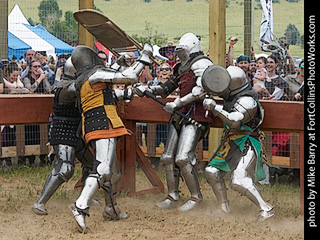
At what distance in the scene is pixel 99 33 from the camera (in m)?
7.23

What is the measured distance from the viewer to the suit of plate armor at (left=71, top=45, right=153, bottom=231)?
6.48 m

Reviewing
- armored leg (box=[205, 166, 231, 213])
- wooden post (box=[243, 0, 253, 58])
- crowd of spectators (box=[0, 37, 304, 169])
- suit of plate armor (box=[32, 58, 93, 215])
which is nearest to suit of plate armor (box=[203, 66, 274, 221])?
armored leg (box=[205, 166, 231, 213])

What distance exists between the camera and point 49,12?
12812 mm

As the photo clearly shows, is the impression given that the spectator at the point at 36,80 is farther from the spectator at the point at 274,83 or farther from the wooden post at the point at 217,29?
the spectator at the point at 274,83

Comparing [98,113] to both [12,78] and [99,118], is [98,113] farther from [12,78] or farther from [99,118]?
[12,78]

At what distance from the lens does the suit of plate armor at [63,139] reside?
23.4 feet

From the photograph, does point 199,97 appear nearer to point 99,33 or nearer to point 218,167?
point 218,167

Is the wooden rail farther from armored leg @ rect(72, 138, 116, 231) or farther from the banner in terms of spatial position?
the banner

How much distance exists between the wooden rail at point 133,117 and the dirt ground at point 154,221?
1.05 ft

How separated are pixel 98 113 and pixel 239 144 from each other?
1401 mm

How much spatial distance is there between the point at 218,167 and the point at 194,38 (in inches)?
56.5
